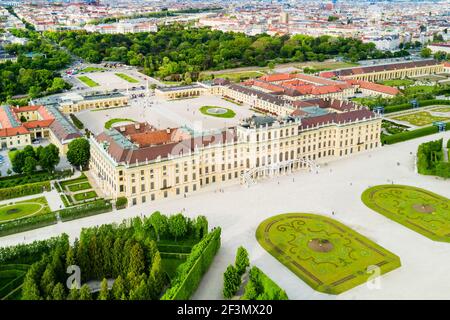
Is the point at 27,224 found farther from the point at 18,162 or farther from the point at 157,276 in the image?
the point at 157,276

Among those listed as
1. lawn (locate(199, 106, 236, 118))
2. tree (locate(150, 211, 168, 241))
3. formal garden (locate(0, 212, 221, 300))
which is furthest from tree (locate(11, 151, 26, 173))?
lawn (locate(199, 106, 236, 118))

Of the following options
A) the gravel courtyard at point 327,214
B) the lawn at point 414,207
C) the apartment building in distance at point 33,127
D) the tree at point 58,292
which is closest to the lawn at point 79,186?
the gravel courtyard at point 327,214

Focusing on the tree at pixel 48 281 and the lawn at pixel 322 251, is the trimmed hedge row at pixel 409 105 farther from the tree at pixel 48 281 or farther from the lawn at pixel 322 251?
the tree at pixel 48 281

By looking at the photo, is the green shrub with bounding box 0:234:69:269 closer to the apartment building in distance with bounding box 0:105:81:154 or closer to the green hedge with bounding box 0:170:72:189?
the green hedge with bounding box 0:170:72:189

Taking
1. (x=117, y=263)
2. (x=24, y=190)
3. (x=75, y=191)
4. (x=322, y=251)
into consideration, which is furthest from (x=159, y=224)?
(x=24, y=190)
